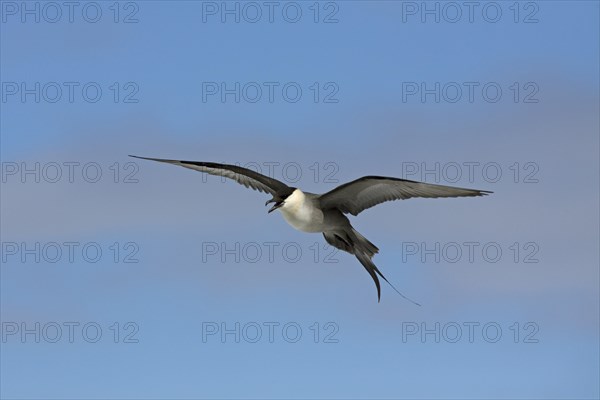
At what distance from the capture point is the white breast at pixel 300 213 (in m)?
14.9

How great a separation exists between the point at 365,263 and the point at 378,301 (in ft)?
2.24

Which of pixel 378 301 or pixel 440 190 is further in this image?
pixel 378 301

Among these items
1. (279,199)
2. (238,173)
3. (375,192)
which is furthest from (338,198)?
(238,173)

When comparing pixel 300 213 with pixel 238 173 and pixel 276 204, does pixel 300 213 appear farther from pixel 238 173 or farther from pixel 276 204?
pixel 238 173

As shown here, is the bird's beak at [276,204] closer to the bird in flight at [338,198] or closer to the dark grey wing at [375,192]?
the bird in flight at [338,198]

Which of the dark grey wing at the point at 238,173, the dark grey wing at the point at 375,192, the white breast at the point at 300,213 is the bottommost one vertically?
the white breast at the point at 300,213

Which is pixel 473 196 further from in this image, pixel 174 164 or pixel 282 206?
pixel 174 164

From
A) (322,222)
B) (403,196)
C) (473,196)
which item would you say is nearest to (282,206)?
(322,222)

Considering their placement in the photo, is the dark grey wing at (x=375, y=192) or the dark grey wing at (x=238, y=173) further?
the dark grey wing at (x=238, y=173)

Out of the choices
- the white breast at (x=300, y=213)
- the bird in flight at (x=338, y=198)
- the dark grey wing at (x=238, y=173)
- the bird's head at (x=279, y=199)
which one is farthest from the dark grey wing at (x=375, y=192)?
the dark grey wing at (x=238, y=173)

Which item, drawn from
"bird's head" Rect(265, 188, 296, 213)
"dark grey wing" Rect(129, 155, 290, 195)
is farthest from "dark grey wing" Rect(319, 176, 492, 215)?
"dark grey wing" Rect(129, 155, 290, 195)

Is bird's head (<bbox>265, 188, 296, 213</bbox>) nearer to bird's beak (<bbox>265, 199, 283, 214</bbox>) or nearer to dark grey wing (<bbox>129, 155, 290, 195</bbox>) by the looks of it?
bird's beak (<bbox>265, 199, 283, 214</bbox>)

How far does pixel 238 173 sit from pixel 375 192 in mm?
2405

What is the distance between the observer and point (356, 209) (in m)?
15.5
